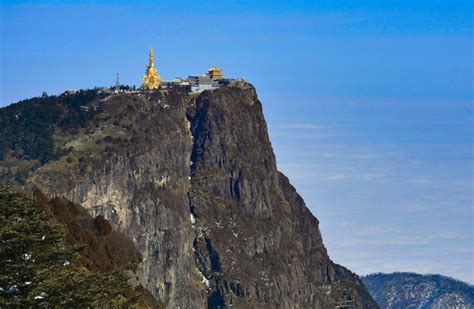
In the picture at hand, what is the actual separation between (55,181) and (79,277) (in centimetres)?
13878

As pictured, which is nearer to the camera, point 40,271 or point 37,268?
point 37,268

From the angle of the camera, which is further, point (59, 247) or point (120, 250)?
point (120, 250)

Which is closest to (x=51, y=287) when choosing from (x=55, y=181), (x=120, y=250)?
(x=120, y=250)

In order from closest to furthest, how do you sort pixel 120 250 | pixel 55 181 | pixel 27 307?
1. pixel 27 307
2. pixel 120 250
3. pixel 55 181

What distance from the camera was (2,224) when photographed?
2335 inches

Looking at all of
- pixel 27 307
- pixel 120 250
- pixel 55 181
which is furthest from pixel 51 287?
pixel 55 181

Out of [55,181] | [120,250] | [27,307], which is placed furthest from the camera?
[55,181]

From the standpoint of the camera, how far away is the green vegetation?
5797 centimetres

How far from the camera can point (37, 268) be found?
5847 centimetres

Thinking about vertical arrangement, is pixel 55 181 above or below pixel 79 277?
above

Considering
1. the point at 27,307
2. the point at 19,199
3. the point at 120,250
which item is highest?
the point at 120,250

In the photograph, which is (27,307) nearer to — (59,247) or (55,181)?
(59,247)

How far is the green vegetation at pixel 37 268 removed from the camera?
57969 mm

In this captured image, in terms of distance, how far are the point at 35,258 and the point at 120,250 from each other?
5382 centimetres
